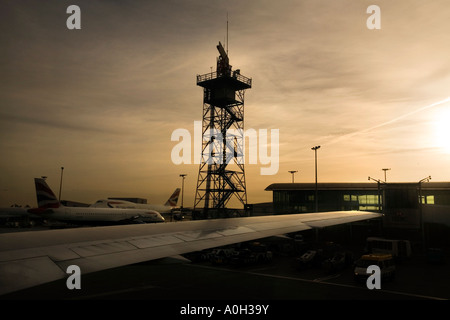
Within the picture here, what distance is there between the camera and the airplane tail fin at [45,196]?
63125mm

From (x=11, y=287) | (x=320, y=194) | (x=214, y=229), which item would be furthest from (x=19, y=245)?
(x=320, y=194)

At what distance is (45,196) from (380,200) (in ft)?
258

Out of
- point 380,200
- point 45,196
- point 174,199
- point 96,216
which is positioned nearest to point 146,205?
point 174,199

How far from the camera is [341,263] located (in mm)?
31250

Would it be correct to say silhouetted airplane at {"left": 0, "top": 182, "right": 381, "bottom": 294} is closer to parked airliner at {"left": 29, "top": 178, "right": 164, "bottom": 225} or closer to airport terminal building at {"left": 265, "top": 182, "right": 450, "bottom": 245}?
airport terminal building at {"left": 265, "top": 182, "right": 450, "bottom": 245}

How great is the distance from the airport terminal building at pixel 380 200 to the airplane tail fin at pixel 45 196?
170ft

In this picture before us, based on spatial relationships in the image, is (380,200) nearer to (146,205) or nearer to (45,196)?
(146,205)

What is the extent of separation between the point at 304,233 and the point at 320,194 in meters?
29.5

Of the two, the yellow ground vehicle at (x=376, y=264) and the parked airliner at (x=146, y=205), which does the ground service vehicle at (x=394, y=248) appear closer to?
the yellow ground vehicle at (x=376, y=264)

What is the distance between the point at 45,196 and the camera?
6341 cm

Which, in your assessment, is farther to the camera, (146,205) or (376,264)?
(146,205)

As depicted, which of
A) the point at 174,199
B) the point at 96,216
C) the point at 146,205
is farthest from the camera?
the point at 174,199

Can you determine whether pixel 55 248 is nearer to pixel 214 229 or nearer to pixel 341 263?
pixel 214 229

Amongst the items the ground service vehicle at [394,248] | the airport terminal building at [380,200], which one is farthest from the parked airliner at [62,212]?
the ground service vehicle at [394,248]
